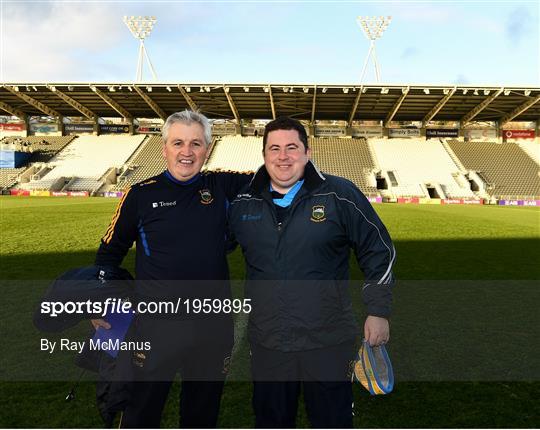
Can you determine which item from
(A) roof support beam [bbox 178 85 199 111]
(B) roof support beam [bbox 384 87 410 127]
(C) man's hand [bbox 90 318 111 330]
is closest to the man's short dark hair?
(C) man's hand [bbox 90 318 111 330]

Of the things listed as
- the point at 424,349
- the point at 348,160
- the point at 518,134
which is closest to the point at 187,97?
the point at 348,160

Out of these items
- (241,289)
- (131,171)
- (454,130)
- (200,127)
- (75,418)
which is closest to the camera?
(200,127)

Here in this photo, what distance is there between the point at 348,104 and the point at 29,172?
30.2m

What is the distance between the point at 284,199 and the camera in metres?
2.59

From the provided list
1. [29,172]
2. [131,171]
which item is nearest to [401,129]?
[131,171]

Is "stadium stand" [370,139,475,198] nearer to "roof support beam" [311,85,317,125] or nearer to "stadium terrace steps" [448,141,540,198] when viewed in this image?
"stadium terrace steps" [448,141,540,198]

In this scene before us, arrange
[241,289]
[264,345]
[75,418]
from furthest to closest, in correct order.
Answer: [241,289] → [75,418] → [264,345]

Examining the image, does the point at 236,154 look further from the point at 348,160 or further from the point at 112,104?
the point at 112,104

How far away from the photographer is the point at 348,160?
42.9 meters

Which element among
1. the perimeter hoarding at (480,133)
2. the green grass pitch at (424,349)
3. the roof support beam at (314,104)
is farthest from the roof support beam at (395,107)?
the green grass pitch at (424,349)

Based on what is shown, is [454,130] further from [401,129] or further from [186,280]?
[186,280]

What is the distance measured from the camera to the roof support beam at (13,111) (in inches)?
1778

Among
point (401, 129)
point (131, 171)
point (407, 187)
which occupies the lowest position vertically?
point (407, 187)

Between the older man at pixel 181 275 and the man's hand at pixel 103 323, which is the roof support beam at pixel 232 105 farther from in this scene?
the man's hand at pixel 103 323
